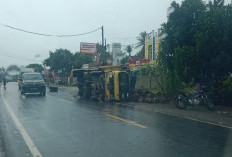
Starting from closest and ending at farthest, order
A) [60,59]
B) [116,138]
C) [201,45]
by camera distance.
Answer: [116,138] → [201,45] → [60,59]

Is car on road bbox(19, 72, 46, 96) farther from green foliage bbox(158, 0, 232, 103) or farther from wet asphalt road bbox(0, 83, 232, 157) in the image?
wet asphalt road bbox(0, 83, 232, 157)

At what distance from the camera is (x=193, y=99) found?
1538 centimetres

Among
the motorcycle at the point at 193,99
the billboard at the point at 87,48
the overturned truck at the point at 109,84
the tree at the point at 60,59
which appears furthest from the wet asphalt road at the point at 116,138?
the tree at the point at 60,59

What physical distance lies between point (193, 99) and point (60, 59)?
43431mm

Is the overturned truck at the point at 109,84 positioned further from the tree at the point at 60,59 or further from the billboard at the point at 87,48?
the tree at the point at 60,59

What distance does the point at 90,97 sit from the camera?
22.5 meters

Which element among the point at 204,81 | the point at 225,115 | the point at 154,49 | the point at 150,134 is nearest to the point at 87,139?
the point at 150,134

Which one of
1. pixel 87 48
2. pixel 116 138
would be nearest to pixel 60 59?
pixel 87 48

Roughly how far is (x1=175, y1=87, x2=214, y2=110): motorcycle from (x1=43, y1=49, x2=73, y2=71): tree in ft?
134

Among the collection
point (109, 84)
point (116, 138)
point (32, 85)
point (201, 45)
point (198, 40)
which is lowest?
point (116, 138)

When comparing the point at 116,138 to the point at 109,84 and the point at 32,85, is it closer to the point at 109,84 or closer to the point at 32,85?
the point at 109,84

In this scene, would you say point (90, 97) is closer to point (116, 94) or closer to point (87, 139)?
point (116, 94)

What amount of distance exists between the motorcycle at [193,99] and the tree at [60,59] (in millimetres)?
40725

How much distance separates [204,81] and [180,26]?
3130 millimetres
